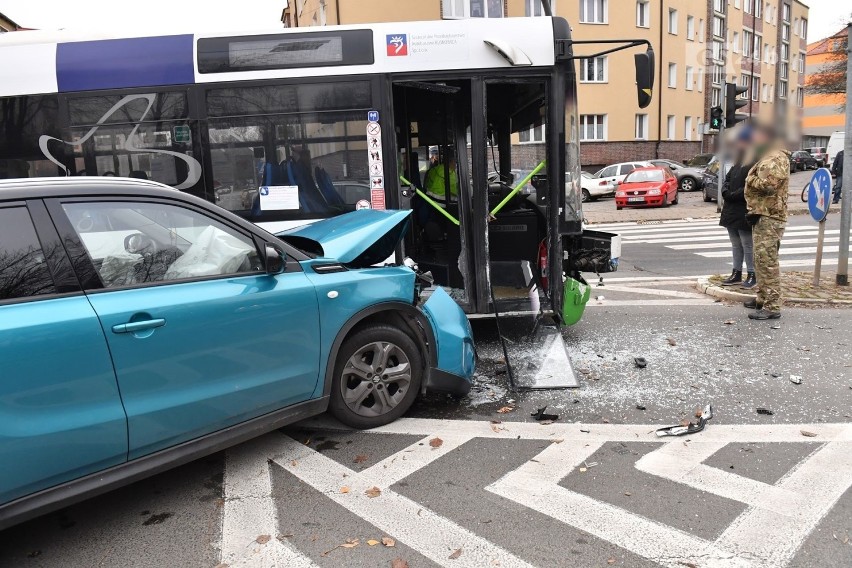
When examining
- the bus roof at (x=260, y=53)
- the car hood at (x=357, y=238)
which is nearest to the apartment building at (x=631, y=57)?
the bus roof at (x=260, y=53)

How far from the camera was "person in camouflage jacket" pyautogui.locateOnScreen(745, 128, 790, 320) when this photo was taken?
6961 millimetres

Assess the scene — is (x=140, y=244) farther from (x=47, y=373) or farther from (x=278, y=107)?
(x=278, y=107)

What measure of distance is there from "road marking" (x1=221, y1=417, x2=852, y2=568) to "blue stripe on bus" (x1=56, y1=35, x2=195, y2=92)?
3545 millimetres

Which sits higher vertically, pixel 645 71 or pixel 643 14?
pixel 643 14

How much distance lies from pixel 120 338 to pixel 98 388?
249mm

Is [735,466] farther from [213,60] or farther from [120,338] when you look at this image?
[213,60]

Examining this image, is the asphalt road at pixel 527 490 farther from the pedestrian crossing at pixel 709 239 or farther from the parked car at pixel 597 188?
the parked car at pixel 597 188

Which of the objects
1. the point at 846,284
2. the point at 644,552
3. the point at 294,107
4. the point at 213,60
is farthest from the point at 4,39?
the point at 846,284

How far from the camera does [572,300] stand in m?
6.46

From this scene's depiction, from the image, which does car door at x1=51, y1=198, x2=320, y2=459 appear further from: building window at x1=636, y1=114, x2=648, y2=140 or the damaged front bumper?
building window at x1=636, y1=114, x2=648, y2=140

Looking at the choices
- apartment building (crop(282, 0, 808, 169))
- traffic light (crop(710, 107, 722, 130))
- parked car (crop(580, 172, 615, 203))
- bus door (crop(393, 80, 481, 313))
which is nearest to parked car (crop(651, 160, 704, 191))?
parked car (crop(580, 172, 615, 203))

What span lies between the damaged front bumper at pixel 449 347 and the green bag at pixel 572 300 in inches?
77.9

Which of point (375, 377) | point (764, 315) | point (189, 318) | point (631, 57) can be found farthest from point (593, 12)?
point (189, 318)

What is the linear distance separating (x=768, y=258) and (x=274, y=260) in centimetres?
579
